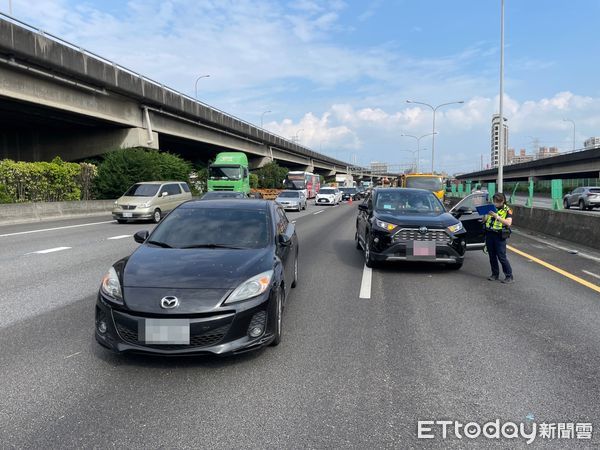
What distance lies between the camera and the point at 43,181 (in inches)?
867

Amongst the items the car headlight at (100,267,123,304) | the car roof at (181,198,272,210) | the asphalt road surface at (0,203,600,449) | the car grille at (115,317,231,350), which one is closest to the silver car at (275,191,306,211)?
the asphalt road surface at (0,203,600,449)

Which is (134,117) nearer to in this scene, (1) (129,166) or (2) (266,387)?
(1) (129,166)

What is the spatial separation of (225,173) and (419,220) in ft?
76.3

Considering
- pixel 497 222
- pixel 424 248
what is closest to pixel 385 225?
pixel 424 248

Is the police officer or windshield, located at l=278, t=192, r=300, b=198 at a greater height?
windshield, located at l=278, t=192, r=300, b=198

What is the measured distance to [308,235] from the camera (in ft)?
49.5

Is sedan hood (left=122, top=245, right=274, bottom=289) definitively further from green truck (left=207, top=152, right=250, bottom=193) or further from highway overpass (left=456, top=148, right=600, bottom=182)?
highway overpass (left=456, top=148, right=600, bottom=182)

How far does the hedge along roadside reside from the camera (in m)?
20.5

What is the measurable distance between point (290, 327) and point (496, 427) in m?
2.50

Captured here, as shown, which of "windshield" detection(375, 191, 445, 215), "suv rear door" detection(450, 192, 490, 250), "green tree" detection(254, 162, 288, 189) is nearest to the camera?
"suv rear door" detection(450, 192, 490, 250)

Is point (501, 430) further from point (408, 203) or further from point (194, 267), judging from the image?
point (408, 203)

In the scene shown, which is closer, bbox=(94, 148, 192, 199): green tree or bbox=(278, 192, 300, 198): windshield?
bbox=(94, 148, 192, 199): green tree

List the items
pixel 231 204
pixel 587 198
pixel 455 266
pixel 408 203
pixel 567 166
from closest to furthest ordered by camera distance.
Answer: pixel 231 204 → pixel 455 266 → pixel 408 203 → pixel 587 198 → pixel 567 166

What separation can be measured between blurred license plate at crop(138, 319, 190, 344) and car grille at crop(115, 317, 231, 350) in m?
0.03
